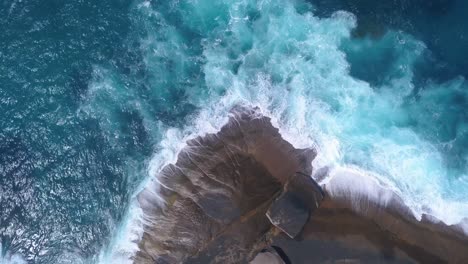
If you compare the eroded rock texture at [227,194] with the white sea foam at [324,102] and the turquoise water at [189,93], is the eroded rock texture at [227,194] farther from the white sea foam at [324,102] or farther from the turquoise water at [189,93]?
the turquoise water at [189,93]

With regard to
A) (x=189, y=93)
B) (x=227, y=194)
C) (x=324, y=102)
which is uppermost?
(x=324, y=102)

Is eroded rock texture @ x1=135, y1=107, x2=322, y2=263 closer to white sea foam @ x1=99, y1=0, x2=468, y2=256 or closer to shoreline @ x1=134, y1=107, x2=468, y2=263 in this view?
shoreline @ x1=134, y1=107, x2=468, y2=263

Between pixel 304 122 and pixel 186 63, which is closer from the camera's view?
pixel 304 122

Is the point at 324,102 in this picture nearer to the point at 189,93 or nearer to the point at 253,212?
the point at 253,212

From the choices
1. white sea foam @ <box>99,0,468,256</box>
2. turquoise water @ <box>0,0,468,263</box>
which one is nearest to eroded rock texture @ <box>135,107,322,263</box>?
white sea foam @ <box>99,0,468,256</box>

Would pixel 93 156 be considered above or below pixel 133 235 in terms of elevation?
above

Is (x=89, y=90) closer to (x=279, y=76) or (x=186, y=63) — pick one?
(x=186, y=63)

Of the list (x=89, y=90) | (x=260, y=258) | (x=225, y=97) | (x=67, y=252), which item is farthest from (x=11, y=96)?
(x=260, y=258)

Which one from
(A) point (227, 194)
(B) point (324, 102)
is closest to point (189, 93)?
(A) point (227, 194)
